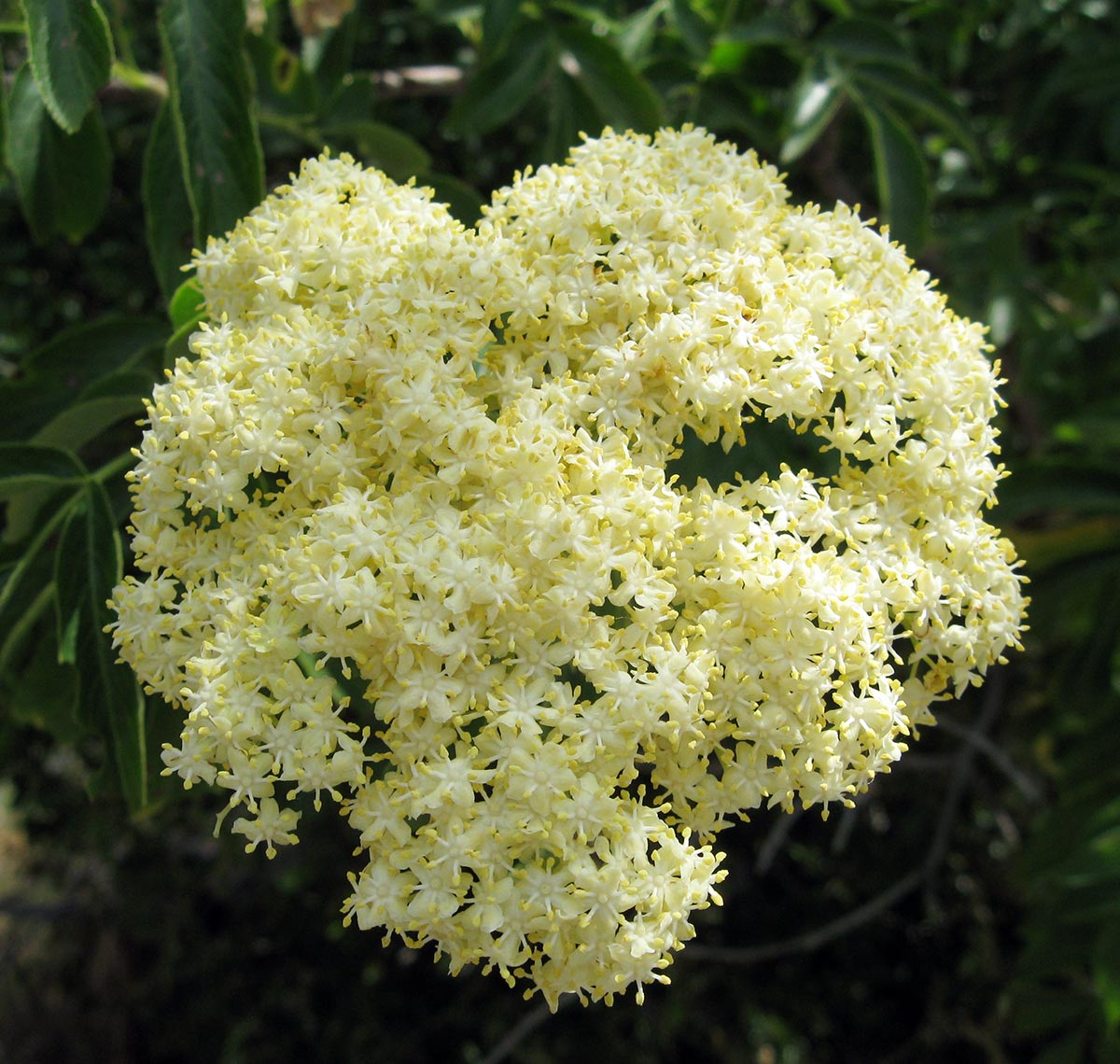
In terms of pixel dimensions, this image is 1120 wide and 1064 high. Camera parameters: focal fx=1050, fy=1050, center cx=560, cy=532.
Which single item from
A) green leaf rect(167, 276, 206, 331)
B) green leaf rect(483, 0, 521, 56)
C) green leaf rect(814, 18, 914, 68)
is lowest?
green leaf rect(167, 276, 206, 331)

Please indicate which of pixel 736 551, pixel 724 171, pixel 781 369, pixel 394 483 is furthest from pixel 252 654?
pixel 724 171

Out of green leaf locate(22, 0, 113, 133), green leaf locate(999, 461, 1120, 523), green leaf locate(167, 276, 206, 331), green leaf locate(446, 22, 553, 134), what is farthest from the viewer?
green leaf locate(999, 461, 1120, 523)

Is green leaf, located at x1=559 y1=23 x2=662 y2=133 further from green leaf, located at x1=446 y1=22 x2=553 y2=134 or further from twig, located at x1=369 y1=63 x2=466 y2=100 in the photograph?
twig, located at x1=369 y1=63 x2=466 y2=100

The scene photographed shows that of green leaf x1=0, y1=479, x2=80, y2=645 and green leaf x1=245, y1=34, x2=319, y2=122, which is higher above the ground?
green leaf x1=245, y1=34, x2=319, y2=122

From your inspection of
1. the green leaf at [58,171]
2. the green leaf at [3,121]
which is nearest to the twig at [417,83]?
the green leaf at [58,171]

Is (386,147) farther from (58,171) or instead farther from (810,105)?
(810,105)

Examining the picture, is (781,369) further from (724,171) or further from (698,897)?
(698,897)

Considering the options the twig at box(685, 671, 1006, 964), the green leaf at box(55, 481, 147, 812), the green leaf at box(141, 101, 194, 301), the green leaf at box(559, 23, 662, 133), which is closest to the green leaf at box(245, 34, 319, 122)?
the green leaf at box(141, 101, 194, 301)
